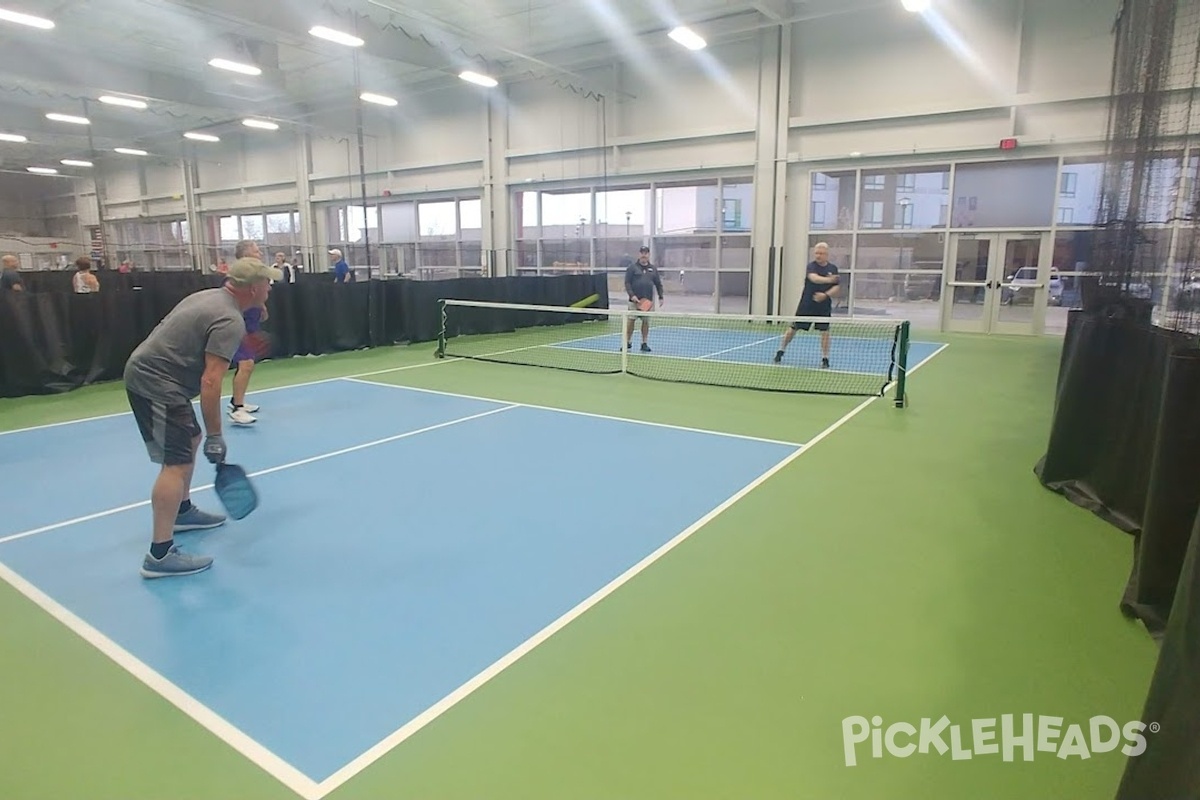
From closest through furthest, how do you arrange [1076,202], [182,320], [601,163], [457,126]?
[182,320]
[1076,202]
[601,163]
[457,126]

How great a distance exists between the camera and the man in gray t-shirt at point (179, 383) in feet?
12.0

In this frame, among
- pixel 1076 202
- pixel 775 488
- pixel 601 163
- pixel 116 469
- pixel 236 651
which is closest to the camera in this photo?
pixel 236 651

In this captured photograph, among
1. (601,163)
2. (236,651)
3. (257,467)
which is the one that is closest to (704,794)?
(236,651)

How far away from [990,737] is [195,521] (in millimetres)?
4363

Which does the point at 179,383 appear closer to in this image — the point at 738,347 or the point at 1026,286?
the point at 738,347

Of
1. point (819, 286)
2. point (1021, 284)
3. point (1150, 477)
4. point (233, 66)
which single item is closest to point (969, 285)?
point (1021, 284)

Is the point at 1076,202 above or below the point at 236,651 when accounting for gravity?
above

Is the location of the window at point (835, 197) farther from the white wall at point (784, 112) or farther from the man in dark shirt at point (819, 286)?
the man in dark shirt at point (819, 286)

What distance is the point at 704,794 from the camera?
2.29 m

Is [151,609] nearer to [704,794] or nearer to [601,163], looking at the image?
[704,794]

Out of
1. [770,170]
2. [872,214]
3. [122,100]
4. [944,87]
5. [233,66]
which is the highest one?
[122,100]

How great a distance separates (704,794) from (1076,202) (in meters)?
15.2

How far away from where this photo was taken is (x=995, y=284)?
1466 centimetres

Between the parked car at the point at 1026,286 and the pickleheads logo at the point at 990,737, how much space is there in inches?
546
